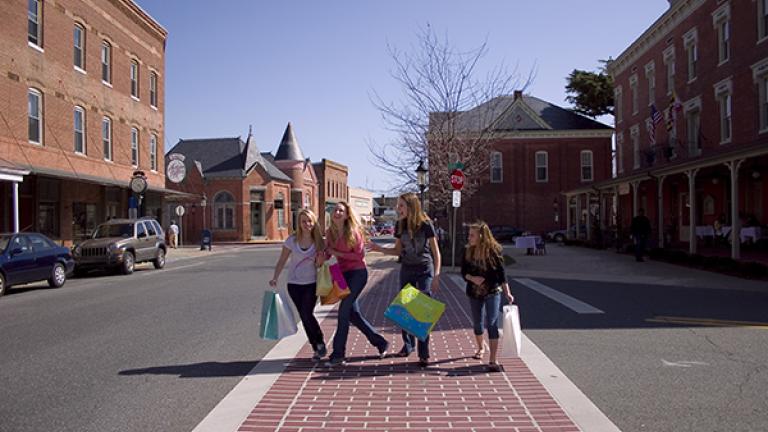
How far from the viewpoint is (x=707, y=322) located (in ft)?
32.3

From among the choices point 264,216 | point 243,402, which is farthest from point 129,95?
point 243,402

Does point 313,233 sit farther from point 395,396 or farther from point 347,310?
point 395,396

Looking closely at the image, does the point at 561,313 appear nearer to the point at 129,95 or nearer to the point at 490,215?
the point at 129,95

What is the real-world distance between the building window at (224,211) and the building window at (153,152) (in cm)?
1811

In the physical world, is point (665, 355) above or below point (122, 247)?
below

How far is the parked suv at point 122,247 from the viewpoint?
2017 cm

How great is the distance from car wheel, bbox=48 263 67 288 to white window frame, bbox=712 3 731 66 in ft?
74.8

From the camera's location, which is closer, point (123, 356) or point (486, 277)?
point (486, 277)

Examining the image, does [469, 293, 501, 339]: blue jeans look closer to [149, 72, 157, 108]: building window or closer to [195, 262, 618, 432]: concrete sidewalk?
[195, 262, 618, 432]: concrete sidewalk

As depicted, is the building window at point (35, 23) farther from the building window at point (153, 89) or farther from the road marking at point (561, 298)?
the road marking at point (561, 298)

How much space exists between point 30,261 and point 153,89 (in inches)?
821

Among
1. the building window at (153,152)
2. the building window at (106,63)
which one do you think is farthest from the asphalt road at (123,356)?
the building window at (153,152)

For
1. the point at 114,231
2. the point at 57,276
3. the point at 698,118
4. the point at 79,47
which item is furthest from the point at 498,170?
the point at 57,276

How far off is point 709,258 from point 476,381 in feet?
47.3
